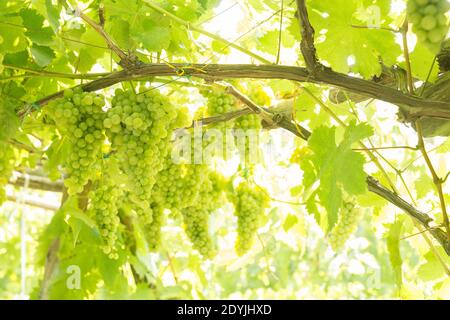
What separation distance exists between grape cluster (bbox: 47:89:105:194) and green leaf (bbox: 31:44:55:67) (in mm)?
107

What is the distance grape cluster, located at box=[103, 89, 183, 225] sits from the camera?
141cm

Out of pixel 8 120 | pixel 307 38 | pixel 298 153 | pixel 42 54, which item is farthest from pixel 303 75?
pixel 298 153

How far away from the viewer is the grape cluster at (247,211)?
2.17 metres

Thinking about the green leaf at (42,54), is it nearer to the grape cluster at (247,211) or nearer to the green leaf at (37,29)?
the green leaf at (37,29)

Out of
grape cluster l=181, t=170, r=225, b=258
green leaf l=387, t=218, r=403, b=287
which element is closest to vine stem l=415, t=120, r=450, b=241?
green leaf l=387, t=218, r=403, b=287

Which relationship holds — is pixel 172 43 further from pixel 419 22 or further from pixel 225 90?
pixel 419 22

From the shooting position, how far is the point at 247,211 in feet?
7.13

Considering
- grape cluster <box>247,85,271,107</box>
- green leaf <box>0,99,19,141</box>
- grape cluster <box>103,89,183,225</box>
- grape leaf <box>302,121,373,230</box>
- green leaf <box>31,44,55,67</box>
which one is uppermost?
grape cluster <box>247,85,271,107</box>

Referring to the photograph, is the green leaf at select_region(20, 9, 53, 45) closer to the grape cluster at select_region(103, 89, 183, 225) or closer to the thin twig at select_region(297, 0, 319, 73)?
the grape cluster at select_region(103, 89, 183, 225)

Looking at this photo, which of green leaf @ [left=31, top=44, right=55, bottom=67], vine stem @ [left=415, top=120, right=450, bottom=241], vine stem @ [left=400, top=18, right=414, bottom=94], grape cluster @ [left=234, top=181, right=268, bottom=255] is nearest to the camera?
vine stem @ [left=400, top=18, right=414, bottom=94]

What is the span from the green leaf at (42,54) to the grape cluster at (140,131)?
7.7 inches

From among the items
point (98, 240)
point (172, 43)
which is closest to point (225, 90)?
point (172, 43)

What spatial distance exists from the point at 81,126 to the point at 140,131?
0.47ft
